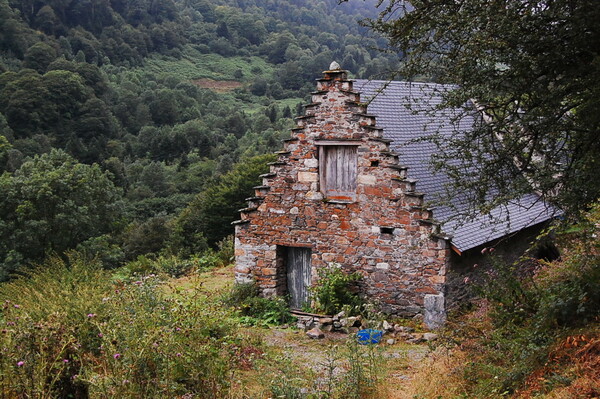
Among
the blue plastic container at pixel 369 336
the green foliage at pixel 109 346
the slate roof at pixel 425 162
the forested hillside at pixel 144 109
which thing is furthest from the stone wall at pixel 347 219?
the green foliage at pixel 109 346

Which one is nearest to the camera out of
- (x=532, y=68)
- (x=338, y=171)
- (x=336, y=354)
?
(x=532, y=68)

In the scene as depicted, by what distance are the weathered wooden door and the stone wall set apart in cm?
19

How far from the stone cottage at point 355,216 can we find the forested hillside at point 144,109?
2.52m

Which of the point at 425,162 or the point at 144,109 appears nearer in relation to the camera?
the point at 425,162

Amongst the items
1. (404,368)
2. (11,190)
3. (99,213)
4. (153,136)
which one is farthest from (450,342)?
(153,136)

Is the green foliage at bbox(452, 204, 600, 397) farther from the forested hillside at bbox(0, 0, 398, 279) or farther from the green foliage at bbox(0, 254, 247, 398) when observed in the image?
the forested hillside at bbox(0, 0, 398, 279)

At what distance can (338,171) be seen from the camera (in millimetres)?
13617

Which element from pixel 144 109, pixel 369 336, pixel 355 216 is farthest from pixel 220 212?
pixel 144 109

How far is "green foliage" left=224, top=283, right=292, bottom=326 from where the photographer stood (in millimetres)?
13422

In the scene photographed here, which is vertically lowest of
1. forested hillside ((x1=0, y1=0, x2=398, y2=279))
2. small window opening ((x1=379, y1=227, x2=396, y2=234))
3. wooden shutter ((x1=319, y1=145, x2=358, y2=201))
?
small window opening ((x1=379, y1=227, x2=396, y2=234))

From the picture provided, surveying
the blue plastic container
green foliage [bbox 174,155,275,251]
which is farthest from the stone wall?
green foliage [bbox 174,155,275,251]

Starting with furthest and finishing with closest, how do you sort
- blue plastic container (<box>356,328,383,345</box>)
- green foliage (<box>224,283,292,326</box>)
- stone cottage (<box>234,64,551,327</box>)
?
1. green foliage (<box>224,283,292,326</box>)
2. stone cottage (<box>234,64,551,327</box>)
3. blue plastic container (<box>356,328,383,345</box>)

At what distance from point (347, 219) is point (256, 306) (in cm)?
284

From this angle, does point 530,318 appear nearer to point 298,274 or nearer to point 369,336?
point 369,336
